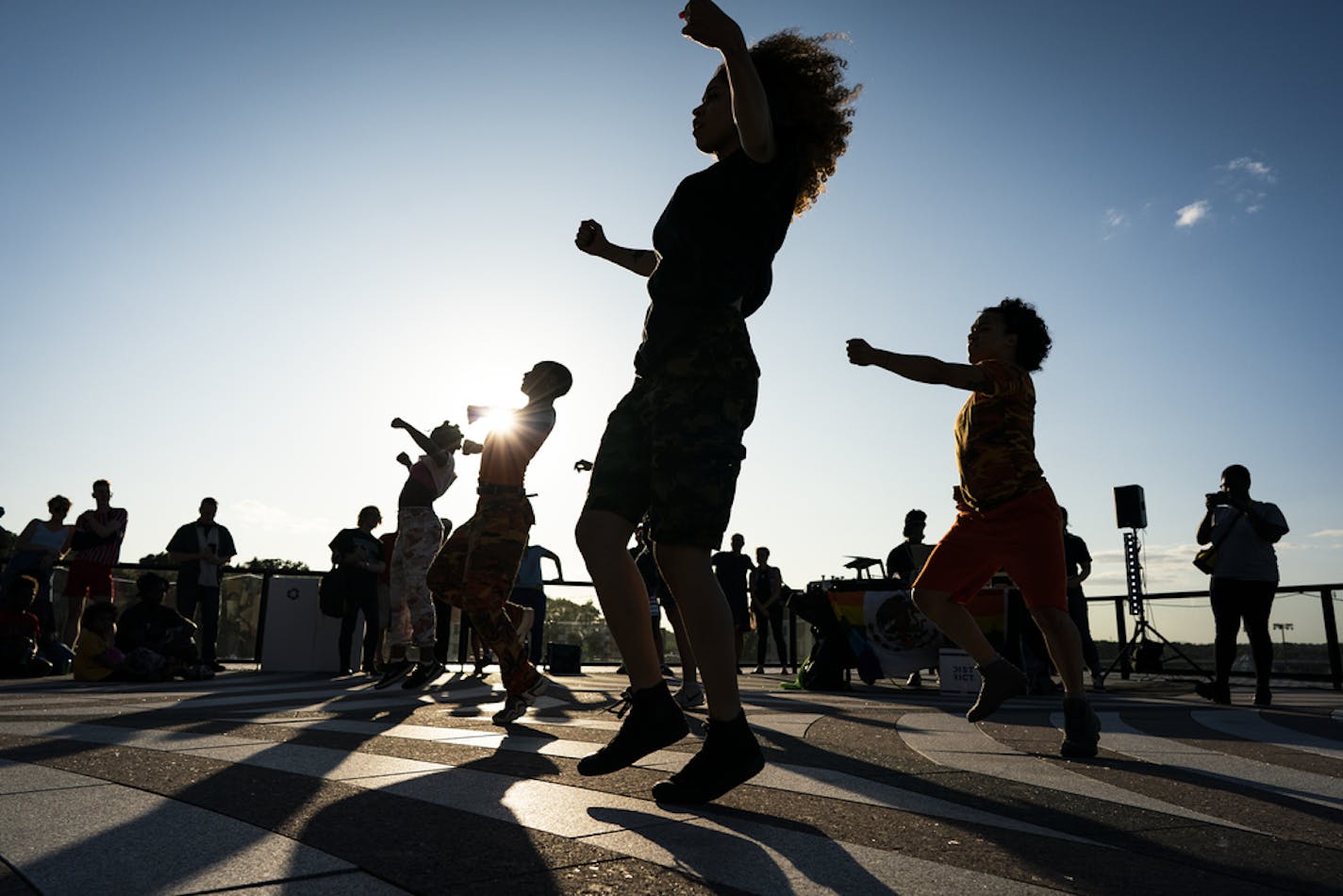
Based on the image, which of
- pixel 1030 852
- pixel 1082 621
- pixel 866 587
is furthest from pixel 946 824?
pixel 1082 621

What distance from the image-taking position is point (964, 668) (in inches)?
318

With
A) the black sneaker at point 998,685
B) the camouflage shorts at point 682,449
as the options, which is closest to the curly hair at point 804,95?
the camouflage shorts at point 682,449

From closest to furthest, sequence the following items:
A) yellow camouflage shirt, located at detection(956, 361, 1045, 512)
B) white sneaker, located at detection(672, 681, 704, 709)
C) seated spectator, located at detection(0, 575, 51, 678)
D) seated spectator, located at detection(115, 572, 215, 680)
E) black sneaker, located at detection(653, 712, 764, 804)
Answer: black sneaker, located at detection(653, 712, 764, 804) → yellow camouflage shirt, located at detection(956, 361, 1045, 512) → white sneaker, located at detection(672, 681, 704, 709) → seated spectator, located at detection(115, 572, 215, 680) → seated spectator, located at detection(0, 575, 51, 678)

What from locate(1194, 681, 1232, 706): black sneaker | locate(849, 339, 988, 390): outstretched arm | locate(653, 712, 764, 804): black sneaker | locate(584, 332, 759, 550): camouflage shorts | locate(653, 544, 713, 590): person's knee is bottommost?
locate(1194, 681, 1232, 706): black sneaker

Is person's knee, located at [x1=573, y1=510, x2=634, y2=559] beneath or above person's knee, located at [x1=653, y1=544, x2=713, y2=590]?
above

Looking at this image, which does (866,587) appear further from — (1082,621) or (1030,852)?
(1030,852)

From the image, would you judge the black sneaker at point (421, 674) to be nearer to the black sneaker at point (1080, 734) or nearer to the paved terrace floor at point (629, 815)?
the paved terrace floor at point (629, 815)

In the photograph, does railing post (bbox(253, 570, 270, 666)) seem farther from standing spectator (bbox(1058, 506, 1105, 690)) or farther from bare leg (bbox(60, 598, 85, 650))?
standing spectator (bbox(1058, 506, 1105, 690))

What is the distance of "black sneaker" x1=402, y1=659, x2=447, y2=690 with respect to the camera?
6602mm

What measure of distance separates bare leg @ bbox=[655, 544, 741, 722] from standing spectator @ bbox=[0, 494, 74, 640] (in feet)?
30.8

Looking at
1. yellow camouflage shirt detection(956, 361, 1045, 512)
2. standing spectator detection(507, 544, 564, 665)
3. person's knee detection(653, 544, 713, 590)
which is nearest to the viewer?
person's knee detection(653, 544, 713, 590)

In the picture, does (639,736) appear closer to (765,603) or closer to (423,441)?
(423,441)

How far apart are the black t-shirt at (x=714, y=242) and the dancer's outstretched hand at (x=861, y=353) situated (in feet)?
2.50

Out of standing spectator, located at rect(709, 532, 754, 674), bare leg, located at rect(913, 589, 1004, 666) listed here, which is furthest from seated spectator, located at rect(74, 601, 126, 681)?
bare leg, located at rect(913, 589, 1004, 666)
